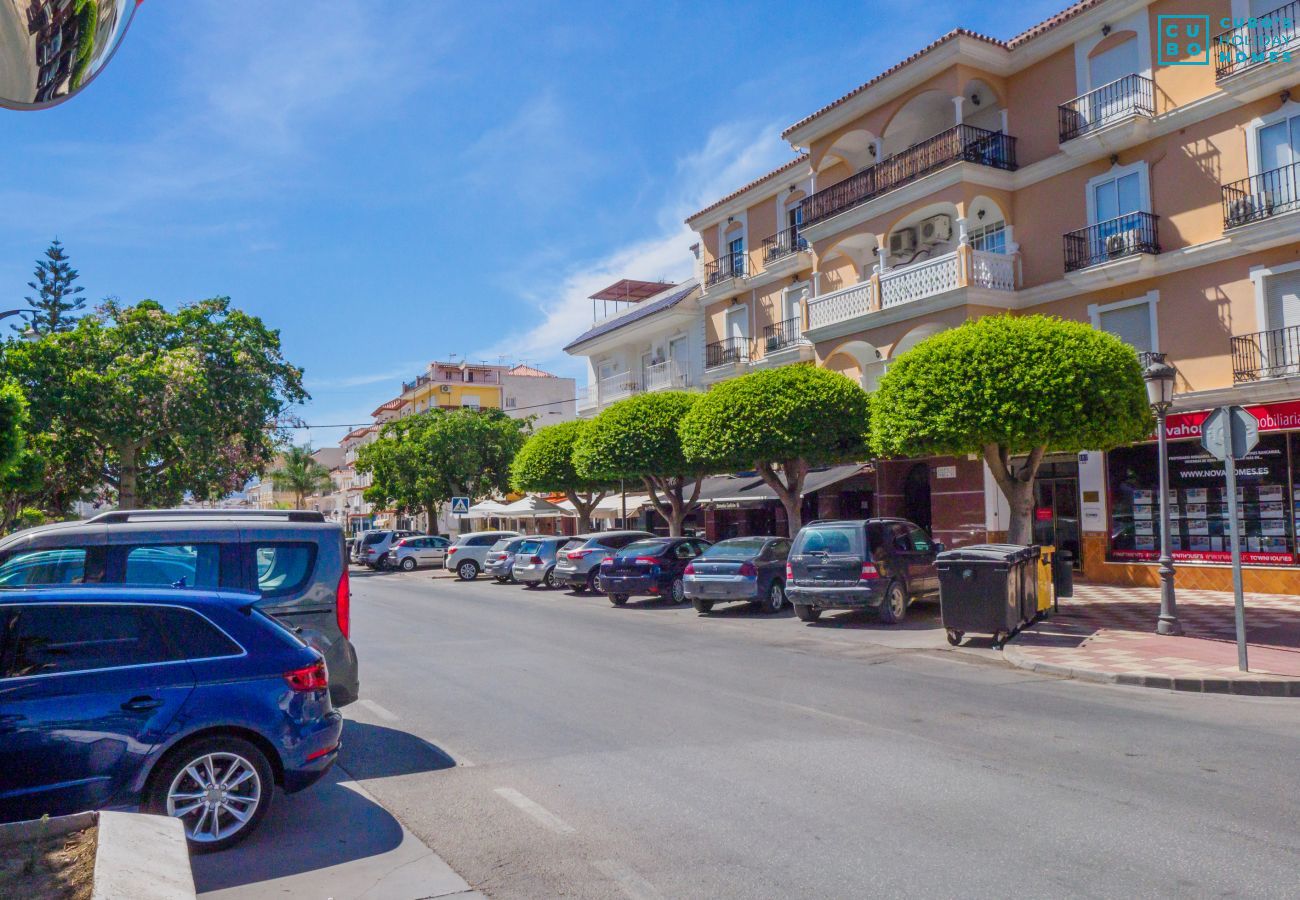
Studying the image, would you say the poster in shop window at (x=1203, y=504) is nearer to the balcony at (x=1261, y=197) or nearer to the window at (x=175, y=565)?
the balcony at (x=1261, y=197)

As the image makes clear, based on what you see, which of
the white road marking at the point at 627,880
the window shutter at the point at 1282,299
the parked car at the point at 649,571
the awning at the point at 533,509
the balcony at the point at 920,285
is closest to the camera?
the white road marking at the point at 627,880

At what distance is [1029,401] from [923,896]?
12.4 m

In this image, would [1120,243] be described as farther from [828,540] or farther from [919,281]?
[828,540]

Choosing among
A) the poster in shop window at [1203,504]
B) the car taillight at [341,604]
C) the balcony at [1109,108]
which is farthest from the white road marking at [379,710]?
the balcony at [1109,108]

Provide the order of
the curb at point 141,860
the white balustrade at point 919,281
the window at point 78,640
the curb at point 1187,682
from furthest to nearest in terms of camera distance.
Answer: the white balustrade at point 919,281
the curb at point 1187,682
the window at point 78,640
the curb at point 141,860

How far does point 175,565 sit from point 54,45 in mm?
5938

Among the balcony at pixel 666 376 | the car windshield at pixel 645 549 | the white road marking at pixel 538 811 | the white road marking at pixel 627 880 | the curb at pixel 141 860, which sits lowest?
the white road marking at pixel 538 811

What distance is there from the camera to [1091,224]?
21.0 metres

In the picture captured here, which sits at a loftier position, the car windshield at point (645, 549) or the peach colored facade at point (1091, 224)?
the peach colored facade at point (1091, 224)

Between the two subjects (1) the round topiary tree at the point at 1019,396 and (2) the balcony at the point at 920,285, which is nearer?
(1) the round topiary tree at the point at 1019,396

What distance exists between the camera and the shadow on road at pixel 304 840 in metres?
4.95

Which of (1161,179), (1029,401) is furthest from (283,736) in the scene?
(1161,179)

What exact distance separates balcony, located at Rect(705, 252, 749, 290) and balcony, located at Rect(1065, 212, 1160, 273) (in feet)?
41.9

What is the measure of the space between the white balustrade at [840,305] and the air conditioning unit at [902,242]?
5.56 ft
